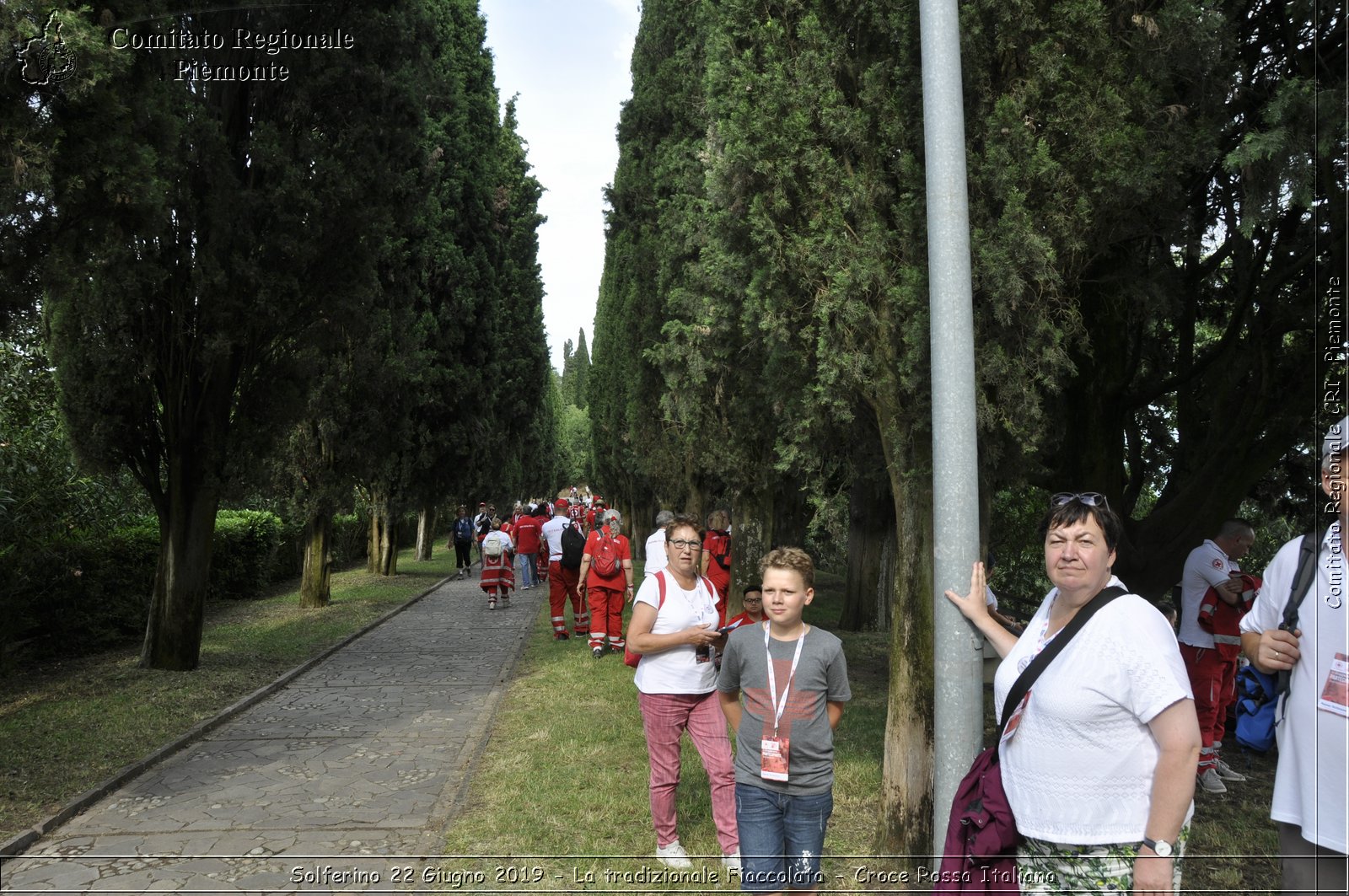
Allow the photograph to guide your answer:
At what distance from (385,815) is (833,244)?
470cm

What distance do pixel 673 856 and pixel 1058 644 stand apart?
3.39 metres

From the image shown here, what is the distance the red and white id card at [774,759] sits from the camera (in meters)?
4.02

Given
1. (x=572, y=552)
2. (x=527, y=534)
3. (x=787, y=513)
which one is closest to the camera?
(x=572, y=552)

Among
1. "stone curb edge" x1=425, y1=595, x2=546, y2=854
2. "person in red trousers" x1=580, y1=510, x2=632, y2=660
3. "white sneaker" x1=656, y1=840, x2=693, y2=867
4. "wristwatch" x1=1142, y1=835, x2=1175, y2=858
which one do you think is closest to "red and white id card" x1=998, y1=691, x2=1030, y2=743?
"wristwatch" x1=1142, y1=835, x2=1175, y2=858

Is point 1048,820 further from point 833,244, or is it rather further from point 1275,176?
point 1275,176

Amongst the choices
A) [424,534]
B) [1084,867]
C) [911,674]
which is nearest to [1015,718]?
[1084,867]

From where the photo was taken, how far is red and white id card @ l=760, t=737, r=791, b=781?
4.02 metres

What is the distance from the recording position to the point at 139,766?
25.2 ft

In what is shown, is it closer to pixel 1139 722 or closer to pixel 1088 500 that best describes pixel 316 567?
pixel 1088 500

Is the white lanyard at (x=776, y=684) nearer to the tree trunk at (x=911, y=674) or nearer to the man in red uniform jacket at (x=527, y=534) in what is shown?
the tree trunk at (x=911, y=674)

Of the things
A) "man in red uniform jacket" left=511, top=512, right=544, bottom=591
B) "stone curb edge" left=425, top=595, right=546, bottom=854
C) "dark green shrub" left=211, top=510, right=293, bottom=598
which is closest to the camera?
"stone curb edge" left=425, top=595, right=546, bottom=854

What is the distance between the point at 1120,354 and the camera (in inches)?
392

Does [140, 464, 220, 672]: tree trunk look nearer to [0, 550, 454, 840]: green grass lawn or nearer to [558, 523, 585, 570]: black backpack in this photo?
[0, 550, 454, 840]: green grass lawn

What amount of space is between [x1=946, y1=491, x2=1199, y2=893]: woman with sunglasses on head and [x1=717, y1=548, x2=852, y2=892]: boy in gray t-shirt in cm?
114
